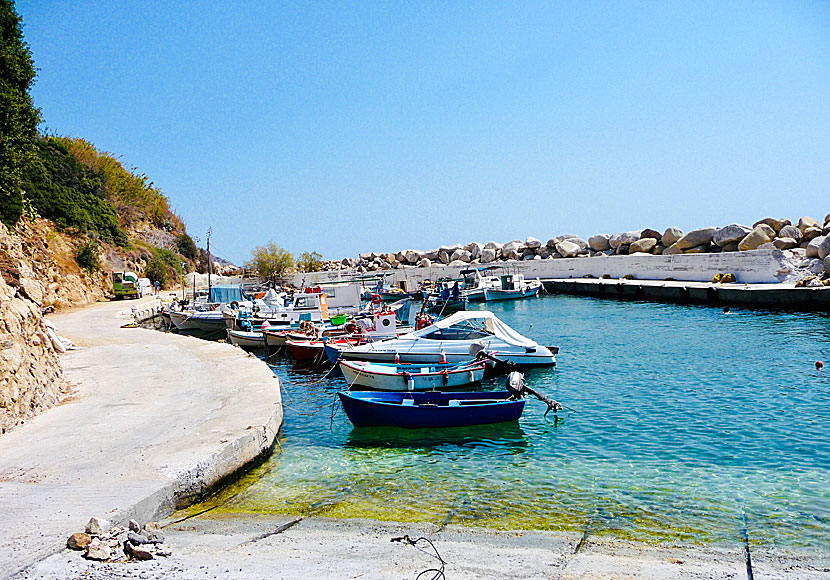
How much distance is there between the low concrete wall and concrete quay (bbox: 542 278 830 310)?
182 cm

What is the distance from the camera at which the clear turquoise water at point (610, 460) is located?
29.2 feet

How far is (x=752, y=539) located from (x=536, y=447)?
498 centimetres

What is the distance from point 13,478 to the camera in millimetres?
8547

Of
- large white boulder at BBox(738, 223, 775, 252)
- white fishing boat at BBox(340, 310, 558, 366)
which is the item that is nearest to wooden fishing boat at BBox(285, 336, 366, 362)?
white fishing boat at BBox(340, 310, 558, 366)

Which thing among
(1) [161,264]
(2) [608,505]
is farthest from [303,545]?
(1) [161,264]

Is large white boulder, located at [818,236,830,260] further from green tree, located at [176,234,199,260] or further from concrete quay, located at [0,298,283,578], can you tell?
green tree, located at [176,234,199,260]

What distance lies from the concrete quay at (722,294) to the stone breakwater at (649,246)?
5.32 m

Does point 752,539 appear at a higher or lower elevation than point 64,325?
lower

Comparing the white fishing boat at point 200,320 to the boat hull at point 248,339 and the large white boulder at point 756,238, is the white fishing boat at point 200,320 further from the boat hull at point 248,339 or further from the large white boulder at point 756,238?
the large white boulder at point 756,238

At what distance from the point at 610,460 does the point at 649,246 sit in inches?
1961

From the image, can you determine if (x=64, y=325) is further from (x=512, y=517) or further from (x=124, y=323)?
(x=512, y=517)

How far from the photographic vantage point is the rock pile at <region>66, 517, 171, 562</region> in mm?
6363

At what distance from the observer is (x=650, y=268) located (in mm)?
50406

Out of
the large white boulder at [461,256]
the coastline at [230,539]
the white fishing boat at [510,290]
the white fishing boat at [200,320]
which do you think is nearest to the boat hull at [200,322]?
the white fishing boat at [200,320]
